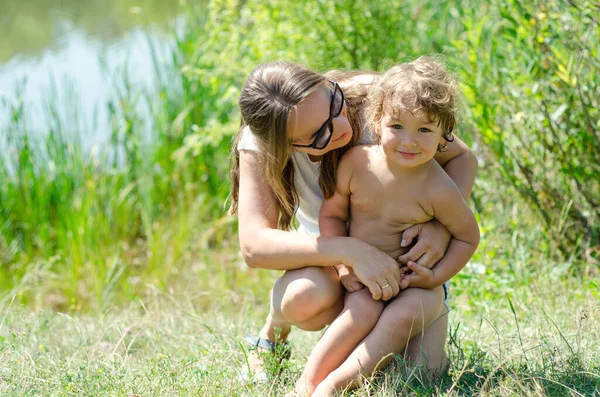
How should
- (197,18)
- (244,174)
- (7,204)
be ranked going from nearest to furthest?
(244,174), (7,204), (197,18)

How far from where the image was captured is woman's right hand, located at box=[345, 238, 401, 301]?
7.38 ft

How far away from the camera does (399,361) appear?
2283 mm

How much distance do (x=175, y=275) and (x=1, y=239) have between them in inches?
48.5

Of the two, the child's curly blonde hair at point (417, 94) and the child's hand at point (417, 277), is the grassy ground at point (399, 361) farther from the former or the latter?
the child's curly blonde hair at point (417, 94)

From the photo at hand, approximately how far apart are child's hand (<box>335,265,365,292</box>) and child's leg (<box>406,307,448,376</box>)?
26 cm

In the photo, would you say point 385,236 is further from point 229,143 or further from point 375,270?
point 229,143

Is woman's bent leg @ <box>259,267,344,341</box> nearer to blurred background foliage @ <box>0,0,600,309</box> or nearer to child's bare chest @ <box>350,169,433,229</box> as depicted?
child's bare chest @ <box>350,169,433,229</box>

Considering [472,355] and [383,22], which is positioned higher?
[383,22]

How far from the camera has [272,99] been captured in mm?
2277

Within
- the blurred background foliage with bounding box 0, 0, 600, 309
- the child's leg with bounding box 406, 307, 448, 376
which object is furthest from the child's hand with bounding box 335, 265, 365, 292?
the blurred background foliage with bounding box 0, 0, 600, 309

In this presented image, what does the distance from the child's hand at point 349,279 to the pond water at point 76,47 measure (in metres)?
3.09

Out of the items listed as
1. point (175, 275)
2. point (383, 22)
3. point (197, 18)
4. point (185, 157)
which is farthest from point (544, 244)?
point (197, 18)

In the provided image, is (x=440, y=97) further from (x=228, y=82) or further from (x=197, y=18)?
(x=197, y=18)

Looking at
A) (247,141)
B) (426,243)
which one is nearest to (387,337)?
(426,243)
